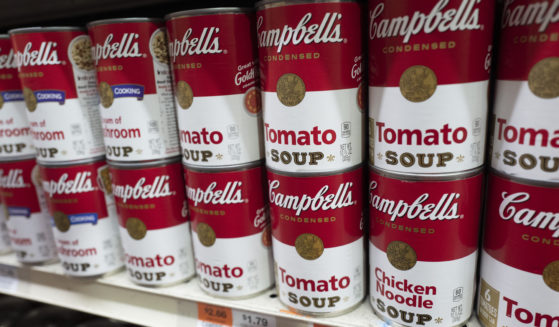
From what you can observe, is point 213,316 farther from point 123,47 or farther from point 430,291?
point 123,47

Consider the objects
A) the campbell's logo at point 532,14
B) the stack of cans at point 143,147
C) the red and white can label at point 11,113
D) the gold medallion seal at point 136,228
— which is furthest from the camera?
the red and white can label at point 11,113

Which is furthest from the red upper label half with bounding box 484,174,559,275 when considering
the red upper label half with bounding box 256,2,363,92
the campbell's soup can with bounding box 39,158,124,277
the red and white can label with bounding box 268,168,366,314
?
the campbell's soup can with bounding box 39,158,124,277

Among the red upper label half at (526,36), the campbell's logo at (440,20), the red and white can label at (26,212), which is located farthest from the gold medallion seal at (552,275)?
the red and white can label at (26,212)

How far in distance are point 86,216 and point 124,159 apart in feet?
0.96

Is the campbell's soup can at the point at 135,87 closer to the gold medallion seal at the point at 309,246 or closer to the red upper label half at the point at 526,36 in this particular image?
the gold medallion seal at the point at 309,246

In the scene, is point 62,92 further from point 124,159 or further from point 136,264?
point 136,264

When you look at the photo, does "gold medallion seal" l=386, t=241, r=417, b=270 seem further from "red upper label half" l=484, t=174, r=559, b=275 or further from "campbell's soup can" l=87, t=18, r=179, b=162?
"campbell's soup can" l=87, t=18, r=179, b=162

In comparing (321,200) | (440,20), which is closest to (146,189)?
(321,200)

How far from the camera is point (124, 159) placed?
1095 mm

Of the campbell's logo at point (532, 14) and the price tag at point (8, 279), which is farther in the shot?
the price tag at point (8, 279)

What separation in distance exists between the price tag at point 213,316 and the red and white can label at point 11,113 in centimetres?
83

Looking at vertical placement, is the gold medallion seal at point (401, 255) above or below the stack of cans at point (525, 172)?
below

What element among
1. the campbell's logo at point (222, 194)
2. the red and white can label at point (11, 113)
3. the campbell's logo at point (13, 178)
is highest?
the red and white can label at point (11, 113)

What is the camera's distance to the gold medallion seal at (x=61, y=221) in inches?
48.6
